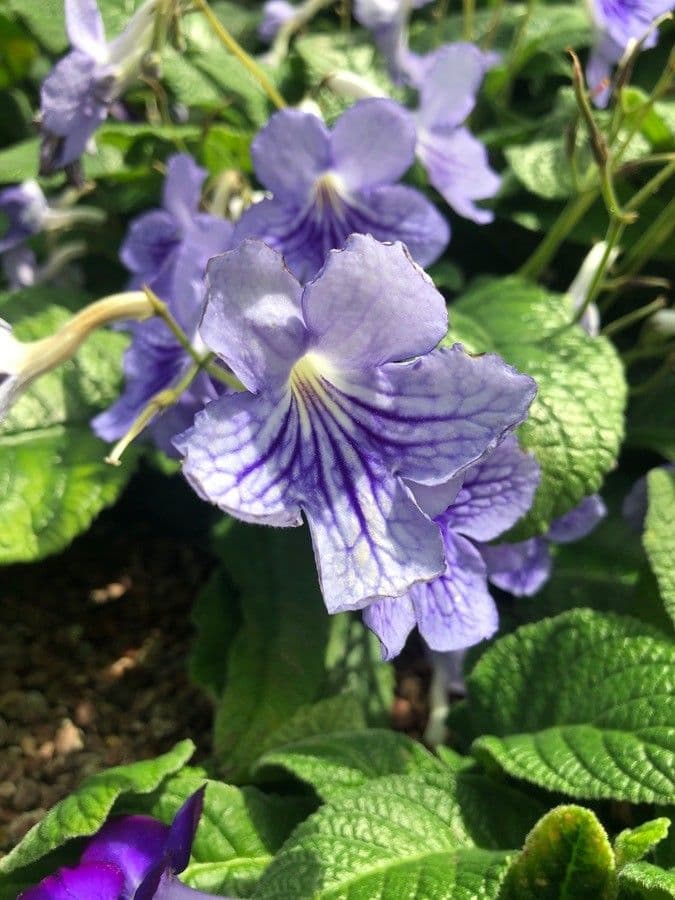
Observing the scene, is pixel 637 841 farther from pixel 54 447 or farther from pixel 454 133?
pixel 454 133

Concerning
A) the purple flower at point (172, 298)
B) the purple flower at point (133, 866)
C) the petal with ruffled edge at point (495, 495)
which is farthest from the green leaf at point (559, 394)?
the purple flower at point (133, 866)

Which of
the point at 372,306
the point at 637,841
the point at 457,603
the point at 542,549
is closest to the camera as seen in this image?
the point at 372,306

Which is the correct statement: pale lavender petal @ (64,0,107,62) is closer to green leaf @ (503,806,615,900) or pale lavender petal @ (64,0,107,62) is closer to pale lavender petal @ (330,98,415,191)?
pale lavender petal @ (330,98,415,191)

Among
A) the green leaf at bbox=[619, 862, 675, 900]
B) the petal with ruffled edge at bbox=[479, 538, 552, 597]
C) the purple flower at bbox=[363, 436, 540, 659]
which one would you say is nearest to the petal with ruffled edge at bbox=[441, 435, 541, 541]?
the purple flower at bbox=[363, 436, 540, 659]

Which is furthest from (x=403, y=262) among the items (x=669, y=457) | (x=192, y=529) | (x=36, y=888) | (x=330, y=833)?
(x=192, y=529)

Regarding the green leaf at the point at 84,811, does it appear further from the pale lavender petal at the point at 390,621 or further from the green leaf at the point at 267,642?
the pale lavender petal at the point at 390,621

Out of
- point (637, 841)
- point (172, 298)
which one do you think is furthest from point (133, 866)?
point (172, 298)
